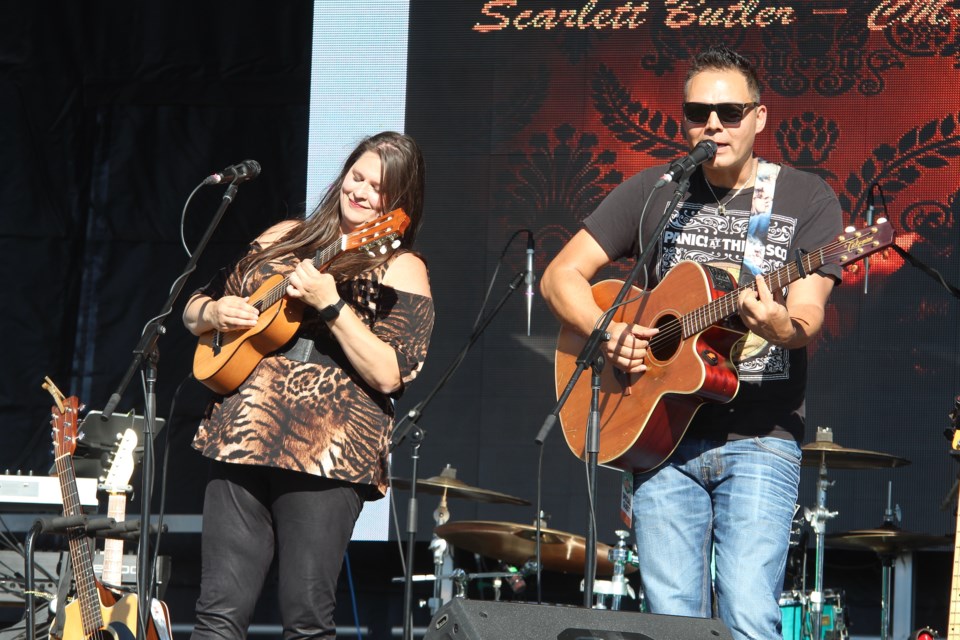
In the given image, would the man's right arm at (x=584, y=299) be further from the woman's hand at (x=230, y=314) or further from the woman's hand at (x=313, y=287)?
the woman's hand at (x=230, y=314)

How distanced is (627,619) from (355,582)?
12.2 ft

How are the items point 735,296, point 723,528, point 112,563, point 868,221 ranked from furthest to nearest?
point 868,221 → point 112,563 → point 735,296 → point 723,528

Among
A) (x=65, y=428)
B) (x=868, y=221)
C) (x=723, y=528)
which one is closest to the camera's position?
(x=723, y=528)

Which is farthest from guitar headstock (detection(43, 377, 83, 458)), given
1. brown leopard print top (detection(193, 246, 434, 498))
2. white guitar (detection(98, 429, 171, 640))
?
brown leopard print top (detection(193, 246, 434, 498))

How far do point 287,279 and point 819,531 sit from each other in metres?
2.75

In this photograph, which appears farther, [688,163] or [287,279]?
[287,279]

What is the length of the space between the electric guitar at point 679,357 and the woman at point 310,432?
582mm

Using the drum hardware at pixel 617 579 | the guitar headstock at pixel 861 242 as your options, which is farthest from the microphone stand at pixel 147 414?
the drum hardware at pixel 617 579

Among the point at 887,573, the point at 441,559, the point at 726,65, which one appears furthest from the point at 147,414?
the point at 887,573

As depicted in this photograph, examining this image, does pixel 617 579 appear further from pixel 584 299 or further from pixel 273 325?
pixel 273 325

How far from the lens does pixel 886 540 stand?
16.4ft

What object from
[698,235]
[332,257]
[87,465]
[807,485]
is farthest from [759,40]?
[87,465]

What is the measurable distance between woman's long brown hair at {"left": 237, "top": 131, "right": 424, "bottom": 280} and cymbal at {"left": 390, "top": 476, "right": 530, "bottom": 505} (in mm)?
1866

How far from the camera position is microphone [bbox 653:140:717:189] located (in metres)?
3.04
